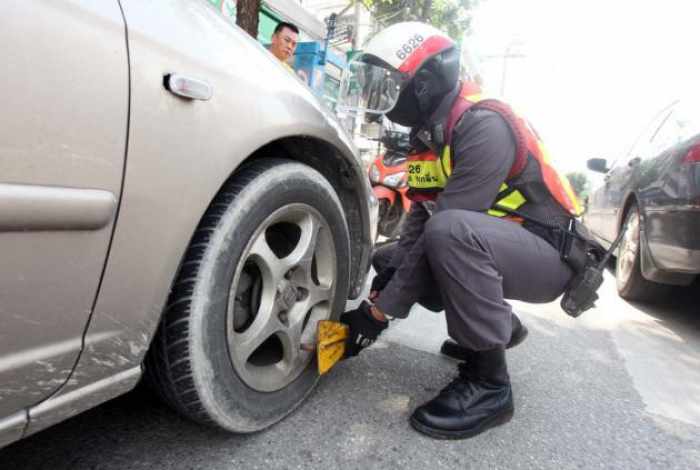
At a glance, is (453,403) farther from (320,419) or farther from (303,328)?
(303,328)

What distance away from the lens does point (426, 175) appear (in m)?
1.81

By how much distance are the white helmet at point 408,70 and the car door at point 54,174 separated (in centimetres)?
104

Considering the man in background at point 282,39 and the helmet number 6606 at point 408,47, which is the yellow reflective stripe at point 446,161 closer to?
the helmet number 6606 at point 408,47

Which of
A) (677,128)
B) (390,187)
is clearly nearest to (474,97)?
(677,128)

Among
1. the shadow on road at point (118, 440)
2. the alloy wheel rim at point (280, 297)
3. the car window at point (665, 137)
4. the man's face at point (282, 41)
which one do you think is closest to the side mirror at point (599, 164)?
the car window at point (665, 137)

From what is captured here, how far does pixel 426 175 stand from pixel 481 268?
20.3 inches

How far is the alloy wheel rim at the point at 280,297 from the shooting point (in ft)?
4.04

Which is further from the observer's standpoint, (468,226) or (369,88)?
(369,88)

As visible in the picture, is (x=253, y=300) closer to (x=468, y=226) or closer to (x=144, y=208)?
(x=144, y=208)

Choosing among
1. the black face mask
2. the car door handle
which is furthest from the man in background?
the car door handle

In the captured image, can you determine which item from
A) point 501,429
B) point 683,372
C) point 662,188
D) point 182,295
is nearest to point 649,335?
point 683,372

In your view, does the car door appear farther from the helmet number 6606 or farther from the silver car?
the helmet number 6606

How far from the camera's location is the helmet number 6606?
1.66 meters

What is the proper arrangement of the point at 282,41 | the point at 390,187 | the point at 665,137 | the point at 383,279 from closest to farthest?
the point at 383,279 → the point at 665,137 → the point at 282,41 → the point at 390,187
